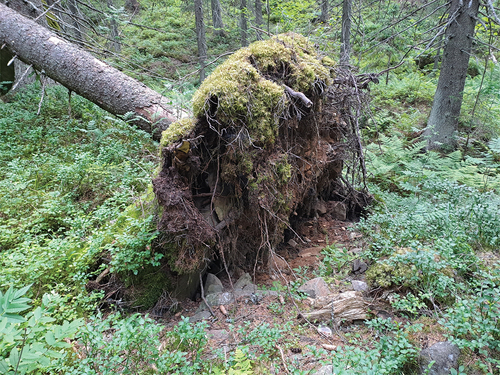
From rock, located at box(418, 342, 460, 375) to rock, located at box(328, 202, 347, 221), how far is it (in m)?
3.06

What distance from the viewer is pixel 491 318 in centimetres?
225

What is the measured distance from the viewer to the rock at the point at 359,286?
329cm

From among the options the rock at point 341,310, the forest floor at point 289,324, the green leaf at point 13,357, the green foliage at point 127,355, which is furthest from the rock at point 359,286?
the green leaf at point 13,357

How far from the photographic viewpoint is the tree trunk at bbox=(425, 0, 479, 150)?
6.87 metres

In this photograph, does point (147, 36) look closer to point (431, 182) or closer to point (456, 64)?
point (456, 64)

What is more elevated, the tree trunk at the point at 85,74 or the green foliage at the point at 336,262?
the tree trunk at the point at 85,74

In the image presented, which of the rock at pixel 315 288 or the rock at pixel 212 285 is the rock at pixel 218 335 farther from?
the rock at pixel 315 288

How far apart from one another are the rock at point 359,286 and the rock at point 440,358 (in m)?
1.01

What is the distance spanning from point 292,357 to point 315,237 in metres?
2.42

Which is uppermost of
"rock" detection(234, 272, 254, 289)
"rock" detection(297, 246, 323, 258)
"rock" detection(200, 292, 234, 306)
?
"rock" detection(297, 246, 323, 258)

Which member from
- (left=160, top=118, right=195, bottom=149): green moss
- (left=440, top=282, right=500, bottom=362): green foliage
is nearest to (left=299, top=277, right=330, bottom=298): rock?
(left=440, top=282, right=500, bottom=362): green foliage

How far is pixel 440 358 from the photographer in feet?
7.30

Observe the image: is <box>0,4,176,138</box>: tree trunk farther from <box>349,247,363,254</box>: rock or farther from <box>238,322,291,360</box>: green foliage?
<box>238,322,291,360</box>: green foliage

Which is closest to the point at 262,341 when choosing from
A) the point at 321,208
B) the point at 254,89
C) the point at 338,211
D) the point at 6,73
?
the point at 254,89
